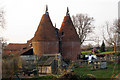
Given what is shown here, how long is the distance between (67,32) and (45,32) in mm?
4043

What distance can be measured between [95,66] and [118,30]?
19.1 m

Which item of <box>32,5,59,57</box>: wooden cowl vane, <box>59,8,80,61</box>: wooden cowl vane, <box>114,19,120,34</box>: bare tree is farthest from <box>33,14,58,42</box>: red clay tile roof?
<box>114,19,120,34</box>: bare tree

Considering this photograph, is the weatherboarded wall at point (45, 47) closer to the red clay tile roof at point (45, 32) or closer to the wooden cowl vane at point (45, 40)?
the wooden cowl vane at point (45, 40)

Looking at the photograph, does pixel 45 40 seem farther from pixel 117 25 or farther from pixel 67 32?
pixel 117 25

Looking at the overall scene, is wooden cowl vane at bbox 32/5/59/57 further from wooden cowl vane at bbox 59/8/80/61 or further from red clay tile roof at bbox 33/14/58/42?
wooden cowl vane at bbox 59/8/80/61

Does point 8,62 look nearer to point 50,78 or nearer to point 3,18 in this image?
point 50,78

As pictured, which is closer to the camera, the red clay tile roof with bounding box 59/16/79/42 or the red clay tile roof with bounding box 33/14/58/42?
the red clay tile roof with bounding box 33/14/58/42

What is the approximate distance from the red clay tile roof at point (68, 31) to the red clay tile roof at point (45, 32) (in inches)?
82.5

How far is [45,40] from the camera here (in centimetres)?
2642

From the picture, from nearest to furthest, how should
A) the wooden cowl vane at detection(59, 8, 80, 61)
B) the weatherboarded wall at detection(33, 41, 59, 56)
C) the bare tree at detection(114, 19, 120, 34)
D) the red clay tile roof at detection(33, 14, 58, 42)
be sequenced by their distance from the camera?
1. the weatherboarded wall at detection(33, 41, 59, 56)
2. the red clay tile roof at detection(33, 14, 58, 42)
3. the wooden cowl vane at detection(59, 8, 80, 61)
4. the bare tree at detection(114, 19, 120, 34)

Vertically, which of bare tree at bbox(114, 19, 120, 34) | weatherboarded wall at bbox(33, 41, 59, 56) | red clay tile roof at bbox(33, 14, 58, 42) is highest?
bare tree at bbox(114, 19, 120, 34)

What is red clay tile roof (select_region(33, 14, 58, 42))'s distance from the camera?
26.6m

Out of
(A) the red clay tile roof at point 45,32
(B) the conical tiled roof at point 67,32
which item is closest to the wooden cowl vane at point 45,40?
(A) the red clay tile roof at point 45,32

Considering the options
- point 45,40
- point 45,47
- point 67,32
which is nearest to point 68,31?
point 67,32
